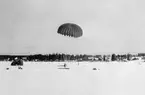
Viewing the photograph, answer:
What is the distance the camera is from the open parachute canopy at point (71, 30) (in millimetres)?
52875

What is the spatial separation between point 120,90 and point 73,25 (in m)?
35.7

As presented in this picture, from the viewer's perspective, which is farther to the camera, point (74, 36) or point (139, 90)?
point (74, 36)

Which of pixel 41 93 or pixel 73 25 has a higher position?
pixel 73 25

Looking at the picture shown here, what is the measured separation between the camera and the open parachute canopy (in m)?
52.9

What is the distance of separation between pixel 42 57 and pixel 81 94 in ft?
264

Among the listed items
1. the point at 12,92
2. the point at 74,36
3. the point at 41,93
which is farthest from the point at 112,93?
the point at 74,36

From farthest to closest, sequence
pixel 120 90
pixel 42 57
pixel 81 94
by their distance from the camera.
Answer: pixel 42 57 → pixel 120 90 → pixel 81 94

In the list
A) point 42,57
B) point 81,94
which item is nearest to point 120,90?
point 81,94

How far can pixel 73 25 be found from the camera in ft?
175

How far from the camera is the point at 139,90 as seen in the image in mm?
18609

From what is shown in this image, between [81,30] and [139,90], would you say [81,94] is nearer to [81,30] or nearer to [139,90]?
[139,90]

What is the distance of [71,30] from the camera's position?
5278 centimetres

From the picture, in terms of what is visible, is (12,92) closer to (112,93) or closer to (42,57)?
(112,93)

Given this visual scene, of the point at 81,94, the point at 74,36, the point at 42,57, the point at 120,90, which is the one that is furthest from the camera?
the point at 42,57
